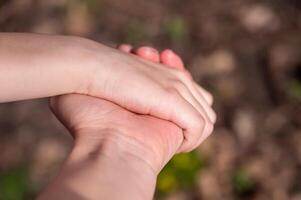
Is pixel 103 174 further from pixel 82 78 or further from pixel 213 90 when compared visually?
pixel 213 90

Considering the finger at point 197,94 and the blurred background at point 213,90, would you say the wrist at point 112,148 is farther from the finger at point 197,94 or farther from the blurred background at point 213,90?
the blurred background at point 213,90

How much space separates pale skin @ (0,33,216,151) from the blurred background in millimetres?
518

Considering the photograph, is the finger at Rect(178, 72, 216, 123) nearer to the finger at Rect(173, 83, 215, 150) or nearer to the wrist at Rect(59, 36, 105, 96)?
the finger at Rect(173, 83, 215, 150)

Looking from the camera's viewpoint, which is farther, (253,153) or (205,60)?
(205,60)

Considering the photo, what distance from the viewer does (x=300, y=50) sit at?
6.01 feet

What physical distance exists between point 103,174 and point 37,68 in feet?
0.79

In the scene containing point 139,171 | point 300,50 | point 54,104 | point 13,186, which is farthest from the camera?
point 300,50

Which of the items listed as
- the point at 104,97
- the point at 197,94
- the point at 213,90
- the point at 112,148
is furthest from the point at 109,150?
the point at 213,90

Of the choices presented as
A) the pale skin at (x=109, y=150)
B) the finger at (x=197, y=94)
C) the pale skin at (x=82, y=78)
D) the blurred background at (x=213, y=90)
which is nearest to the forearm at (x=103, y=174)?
the pale skin at (x=109, y=150)

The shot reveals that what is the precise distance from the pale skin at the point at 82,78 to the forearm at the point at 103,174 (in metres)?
0.10

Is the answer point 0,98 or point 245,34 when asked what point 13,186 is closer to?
point 0,98

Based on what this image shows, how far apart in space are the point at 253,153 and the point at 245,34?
0.40 meters

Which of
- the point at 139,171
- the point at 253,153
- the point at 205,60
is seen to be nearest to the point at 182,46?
the point at 205,60

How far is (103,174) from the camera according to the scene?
100 cm
